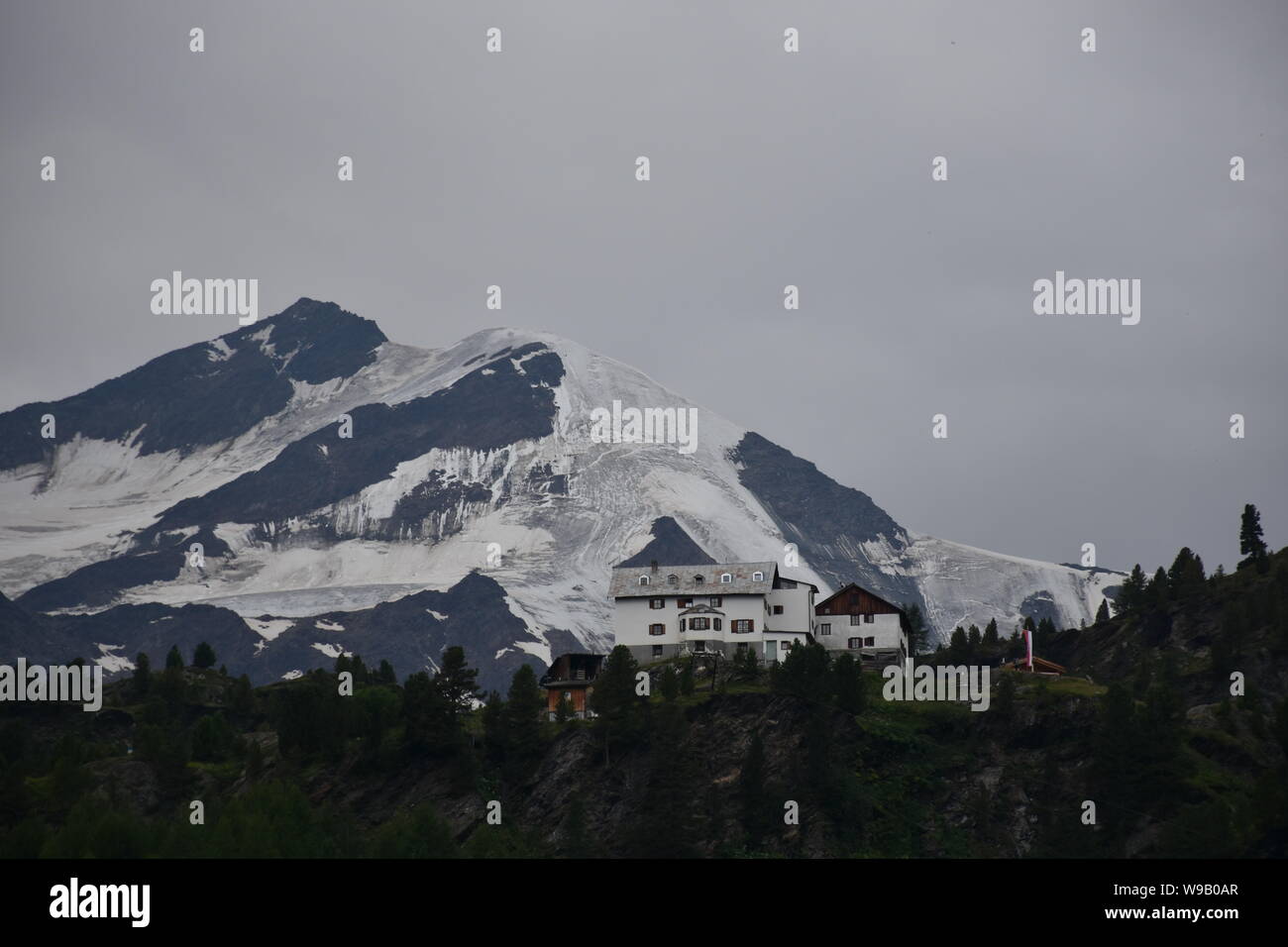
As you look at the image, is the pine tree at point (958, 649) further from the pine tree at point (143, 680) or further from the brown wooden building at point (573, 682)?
the pine tree at point (143, 680)

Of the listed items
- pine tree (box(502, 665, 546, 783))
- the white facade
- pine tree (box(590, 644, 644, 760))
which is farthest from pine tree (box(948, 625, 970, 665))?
pine tree (box(502, 665, 546, 783))

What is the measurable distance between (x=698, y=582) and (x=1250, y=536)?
193 feet

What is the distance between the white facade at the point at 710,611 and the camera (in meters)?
143

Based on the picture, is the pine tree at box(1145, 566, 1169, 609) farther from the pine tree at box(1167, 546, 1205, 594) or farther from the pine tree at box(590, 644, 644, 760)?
the pine tree at box(590, 644, 644, 760)

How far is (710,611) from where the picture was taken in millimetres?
142750

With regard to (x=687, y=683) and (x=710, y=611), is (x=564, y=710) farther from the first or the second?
(x=710, y=611)

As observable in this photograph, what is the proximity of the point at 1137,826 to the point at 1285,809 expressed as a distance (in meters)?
12.9

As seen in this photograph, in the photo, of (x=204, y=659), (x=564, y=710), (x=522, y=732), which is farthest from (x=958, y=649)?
(x=204, y=659)

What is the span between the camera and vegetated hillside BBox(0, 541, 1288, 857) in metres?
112

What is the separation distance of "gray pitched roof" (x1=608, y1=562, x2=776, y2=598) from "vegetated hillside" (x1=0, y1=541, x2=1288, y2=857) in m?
8.17

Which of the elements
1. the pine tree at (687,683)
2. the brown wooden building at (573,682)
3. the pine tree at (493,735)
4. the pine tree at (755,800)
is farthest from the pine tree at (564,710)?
the pine tree at (755,800)

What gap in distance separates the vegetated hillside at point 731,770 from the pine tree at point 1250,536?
43.3 ft

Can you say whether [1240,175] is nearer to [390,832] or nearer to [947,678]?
[947,678]
